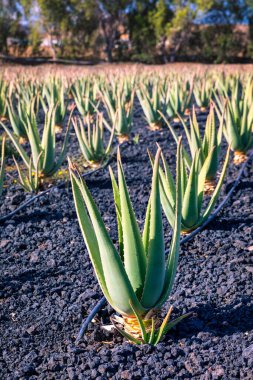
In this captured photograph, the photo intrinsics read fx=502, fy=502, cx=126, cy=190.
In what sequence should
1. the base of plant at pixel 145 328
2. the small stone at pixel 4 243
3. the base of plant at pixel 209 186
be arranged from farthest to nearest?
1. the base of plant at pixel 209 186
2. the small stone at pixel 4 243
3. the base of plant at pixel 145 328

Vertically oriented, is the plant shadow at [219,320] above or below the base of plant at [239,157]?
below

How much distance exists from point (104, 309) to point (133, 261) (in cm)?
46

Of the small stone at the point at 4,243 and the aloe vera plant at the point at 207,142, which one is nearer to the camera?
the small stone at the point at 4,243

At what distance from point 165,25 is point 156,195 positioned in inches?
1332

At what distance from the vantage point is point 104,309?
7.27 feet

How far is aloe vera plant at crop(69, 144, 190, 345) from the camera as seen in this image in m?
1.76

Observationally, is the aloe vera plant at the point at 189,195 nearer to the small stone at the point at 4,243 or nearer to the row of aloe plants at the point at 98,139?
the row of aloe plants at the point at 98,139

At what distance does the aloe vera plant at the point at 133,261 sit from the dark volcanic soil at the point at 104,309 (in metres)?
0.12

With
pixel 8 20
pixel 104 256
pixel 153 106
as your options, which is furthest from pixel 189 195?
pixel 8 20

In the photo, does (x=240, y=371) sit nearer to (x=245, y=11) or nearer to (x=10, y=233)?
(x=10, y=233)

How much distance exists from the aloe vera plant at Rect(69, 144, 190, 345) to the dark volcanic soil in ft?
0.40

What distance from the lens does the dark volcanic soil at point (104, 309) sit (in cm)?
181

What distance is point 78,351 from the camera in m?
1.91

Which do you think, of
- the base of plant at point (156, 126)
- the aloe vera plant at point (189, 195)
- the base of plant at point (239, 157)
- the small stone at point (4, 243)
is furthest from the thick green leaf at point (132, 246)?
the base of plant at point (156, 126)
